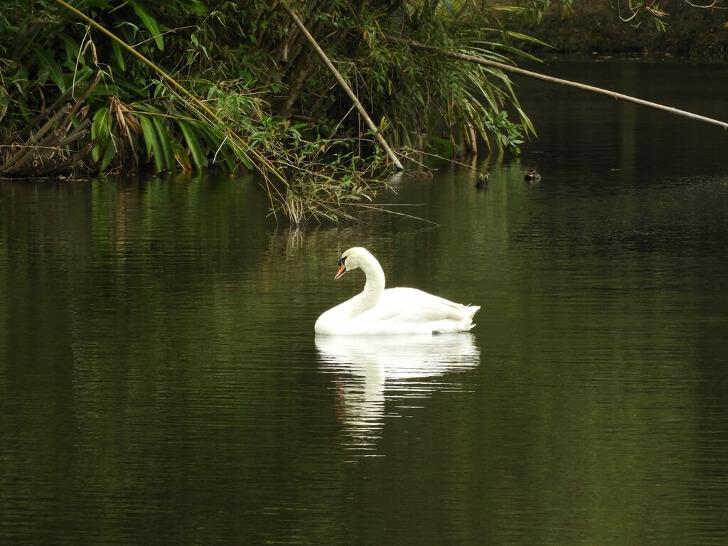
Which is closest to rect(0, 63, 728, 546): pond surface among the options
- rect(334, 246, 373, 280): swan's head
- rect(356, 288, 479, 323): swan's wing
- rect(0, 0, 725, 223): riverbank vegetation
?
rect(356, 288, 479, 323): swan's wing

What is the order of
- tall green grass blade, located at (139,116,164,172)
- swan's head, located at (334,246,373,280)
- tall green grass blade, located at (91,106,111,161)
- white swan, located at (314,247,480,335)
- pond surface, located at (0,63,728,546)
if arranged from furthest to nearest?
tall green grass blade, located at (139,116,164,172)
tall green grass blade, located at (91,106,111,161)
swan's head, located at (334,246,373,280)
white swan, located at (314,247,480,335)
pond surface, located at (0,63,728,546)

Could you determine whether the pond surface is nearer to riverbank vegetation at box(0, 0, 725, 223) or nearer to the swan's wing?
the swan's wing

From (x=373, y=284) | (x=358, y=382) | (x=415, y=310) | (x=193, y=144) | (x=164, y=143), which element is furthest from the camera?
(x=193, y=144)

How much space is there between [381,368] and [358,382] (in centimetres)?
39

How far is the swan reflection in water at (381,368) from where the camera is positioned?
26.3 feet

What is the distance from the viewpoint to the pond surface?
21.3 ft

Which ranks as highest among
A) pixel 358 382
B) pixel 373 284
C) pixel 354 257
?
pixel 354 257

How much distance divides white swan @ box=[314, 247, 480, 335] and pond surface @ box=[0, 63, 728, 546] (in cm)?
10

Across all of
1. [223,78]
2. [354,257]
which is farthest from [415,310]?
[223,78]

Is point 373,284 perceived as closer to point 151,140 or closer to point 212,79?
point 151,140

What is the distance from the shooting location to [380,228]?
49.4 ft

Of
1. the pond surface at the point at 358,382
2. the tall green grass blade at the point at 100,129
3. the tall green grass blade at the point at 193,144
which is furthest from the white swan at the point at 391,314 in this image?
the tall green grass blade at the point at 193,144

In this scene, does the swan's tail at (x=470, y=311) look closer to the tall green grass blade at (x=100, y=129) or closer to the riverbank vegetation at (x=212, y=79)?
the riverbank vegetation at (x=212, y=79)

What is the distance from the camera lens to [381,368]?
29.7 feet
